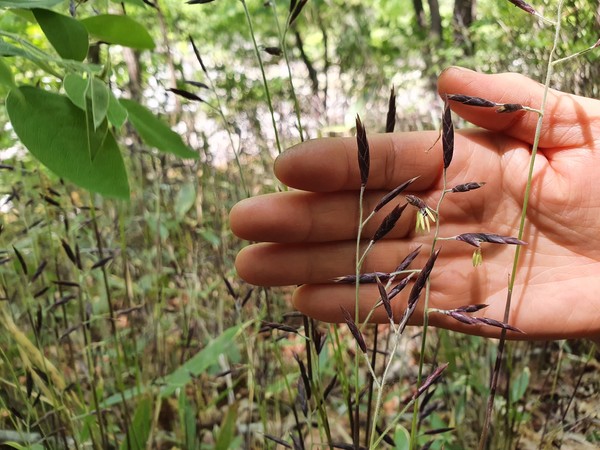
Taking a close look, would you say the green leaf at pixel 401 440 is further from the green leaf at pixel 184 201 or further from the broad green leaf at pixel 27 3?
the green leaf at pixel 184 201

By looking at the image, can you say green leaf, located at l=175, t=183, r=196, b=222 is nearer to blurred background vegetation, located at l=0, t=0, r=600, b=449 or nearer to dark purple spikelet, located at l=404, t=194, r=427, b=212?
blurred background vegetation, located at l=0, t=0, r=600, b=449

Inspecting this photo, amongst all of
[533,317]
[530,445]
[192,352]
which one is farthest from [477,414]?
[192,352]

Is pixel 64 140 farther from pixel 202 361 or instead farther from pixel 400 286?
pixel 202 361

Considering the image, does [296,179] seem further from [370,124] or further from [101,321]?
[370,124]

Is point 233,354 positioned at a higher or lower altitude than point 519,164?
lower

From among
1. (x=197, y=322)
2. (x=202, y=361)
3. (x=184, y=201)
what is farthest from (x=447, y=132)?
(x=197, y=322)

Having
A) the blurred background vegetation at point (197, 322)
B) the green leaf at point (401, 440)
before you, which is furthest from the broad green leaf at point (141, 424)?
the green leaf at point (401, 440)
